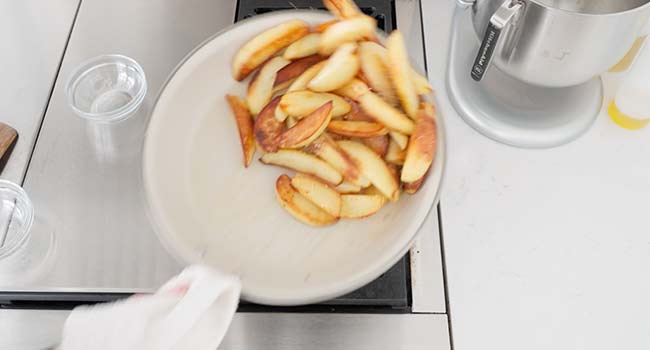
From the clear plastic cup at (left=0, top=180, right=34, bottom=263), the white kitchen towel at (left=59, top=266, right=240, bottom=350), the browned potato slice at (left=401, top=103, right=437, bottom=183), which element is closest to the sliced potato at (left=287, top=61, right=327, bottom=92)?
the browned potato slice at (left=401, top=103, right=437, bottom=183)

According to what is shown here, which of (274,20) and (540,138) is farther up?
(274,20)

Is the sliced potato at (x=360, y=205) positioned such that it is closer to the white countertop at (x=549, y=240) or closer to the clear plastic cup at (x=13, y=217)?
the white countertop at (x=549, y=240)

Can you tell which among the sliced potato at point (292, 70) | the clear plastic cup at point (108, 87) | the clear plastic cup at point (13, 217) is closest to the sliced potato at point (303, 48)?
the sliced potato at point (292, 70)

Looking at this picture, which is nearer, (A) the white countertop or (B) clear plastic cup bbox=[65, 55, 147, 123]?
(A) the white countertop

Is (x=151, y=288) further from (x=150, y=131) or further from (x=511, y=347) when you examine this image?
(x=511, y=347)

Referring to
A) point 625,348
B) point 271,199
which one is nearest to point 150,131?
point 271,199

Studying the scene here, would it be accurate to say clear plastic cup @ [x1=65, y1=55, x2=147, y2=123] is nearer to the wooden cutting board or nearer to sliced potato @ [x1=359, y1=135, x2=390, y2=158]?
the wooden cutting board

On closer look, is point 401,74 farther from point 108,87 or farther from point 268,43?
point 108,87
